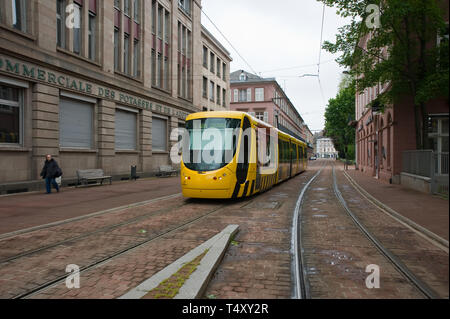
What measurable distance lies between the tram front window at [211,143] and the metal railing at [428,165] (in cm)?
735

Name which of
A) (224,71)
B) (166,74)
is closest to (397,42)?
(166,74)

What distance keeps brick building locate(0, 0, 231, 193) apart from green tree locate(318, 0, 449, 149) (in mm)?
12787

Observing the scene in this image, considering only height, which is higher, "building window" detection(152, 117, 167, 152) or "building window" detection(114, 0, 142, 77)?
"building window" detection(114, 0, 142, 77)

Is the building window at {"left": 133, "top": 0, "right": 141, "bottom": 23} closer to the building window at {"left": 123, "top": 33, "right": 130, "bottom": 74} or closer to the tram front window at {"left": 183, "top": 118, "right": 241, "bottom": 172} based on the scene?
the building window at {"left": 123, "top": 33, "right": 130, "bottom": 74}

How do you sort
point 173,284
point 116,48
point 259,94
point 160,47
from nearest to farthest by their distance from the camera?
point 173,284, point 116,48, point 160,47, point 259,94

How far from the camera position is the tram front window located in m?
10.4

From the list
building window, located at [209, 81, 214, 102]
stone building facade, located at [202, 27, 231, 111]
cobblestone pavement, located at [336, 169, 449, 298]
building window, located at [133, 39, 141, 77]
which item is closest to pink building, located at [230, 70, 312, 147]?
stone building facade, located at [202, 27, 231, 111]

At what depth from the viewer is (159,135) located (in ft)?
89.4

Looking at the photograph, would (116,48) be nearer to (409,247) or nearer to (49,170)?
(49,170)

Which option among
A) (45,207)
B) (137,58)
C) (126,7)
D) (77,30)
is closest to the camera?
(45,207)

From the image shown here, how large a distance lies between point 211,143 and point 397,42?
11.3 m
